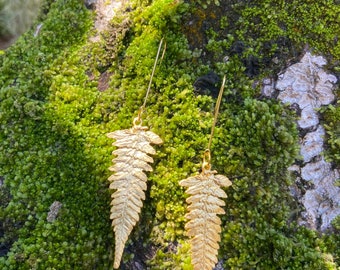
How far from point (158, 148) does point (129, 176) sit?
307mm

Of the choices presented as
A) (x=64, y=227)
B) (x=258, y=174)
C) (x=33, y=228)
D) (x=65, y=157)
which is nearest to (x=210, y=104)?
(x=258, y=174)

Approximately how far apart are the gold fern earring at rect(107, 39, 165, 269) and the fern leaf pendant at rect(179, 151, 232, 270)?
25cm

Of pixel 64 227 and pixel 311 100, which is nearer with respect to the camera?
pixel 64 227

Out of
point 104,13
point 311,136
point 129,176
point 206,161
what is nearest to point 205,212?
point 206,161

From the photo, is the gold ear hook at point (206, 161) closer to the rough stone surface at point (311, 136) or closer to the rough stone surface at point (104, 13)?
the rough stone surface at point (311, 136)

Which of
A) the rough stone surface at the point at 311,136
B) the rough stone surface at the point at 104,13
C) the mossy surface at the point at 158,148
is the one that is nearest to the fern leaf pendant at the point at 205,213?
the mossy surface at the point at 158,148

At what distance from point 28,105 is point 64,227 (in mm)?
923

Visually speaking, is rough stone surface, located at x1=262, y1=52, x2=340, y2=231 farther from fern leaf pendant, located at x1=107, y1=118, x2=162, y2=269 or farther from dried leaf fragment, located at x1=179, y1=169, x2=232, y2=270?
fern leaf pendant, located at x1=107, y1=118, x2=162, y2=269

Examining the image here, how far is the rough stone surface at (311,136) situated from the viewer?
209cm

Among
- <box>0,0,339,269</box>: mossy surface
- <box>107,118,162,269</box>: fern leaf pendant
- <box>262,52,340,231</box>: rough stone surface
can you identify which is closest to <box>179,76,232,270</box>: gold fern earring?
<box>0,0,339,269</box>: mossy surface

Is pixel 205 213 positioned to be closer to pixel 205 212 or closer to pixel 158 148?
pixel 205 212

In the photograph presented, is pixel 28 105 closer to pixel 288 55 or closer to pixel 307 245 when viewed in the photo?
pixel 288 55

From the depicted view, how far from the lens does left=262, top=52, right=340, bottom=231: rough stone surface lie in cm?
209

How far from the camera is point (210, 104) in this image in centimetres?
225
